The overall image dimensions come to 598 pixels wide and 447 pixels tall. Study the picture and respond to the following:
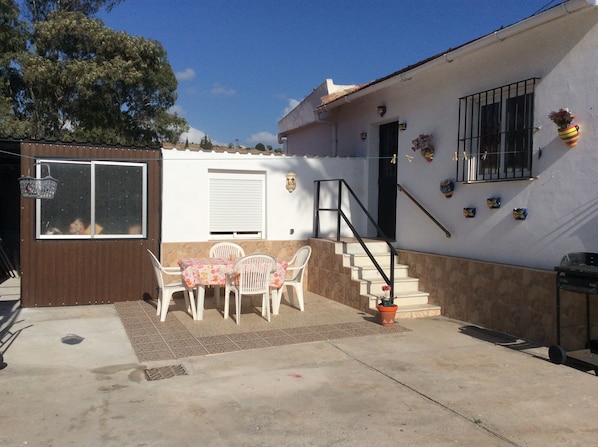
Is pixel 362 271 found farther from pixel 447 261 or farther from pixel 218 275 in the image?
pixel 218 275

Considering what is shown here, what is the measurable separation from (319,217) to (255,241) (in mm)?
1437

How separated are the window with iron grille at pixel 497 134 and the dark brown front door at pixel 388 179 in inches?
81.6

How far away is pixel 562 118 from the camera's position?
18.3ft

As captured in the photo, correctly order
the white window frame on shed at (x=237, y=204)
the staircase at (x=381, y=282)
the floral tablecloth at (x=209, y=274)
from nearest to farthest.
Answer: the floral tablecloth at (x=209, y=274) → the staircase at (x=381, y=282) → the white window frame on shed at (x=237, y=204)

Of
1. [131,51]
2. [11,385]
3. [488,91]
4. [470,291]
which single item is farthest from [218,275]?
[131,51]

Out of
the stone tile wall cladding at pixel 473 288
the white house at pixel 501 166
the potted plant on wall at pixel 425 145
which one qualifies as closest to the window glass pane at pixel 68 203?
the stone tile wall cladding at pixel 473 288

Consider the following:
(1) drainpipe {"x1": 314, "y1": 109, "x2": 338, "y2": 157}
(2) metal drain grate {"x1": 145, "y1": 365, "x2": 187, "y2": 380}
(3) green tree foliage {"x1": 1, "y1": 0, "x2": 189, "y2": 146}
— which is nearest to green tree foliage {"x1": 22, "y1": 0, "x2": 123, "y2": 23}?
(3) green tree foliage {"x1": 1, "y1": 0, "x2": 189, "y2": 146}

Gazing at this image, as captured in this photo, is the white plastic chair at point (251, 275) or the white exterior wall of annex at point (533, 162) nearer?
the white exterior wall of annex at point (533, 162)

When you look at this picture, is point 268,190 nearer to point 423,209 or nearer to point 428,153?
point 423,209

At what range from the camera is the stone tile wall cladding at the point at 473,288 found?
18.6ft

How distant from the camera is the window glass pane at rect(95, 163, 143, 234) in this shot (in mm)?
7914

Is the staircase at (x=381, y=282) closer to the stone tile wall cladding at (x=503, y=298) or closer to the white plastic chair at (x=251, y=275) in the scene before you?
the stone tile wall cladding at (x=503, y=298)

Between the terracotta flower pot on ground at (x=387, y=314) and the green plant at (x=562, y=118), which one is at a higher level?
the green plant at (x=562, y=118)

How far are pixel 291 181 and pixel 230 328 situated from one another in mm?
3705
